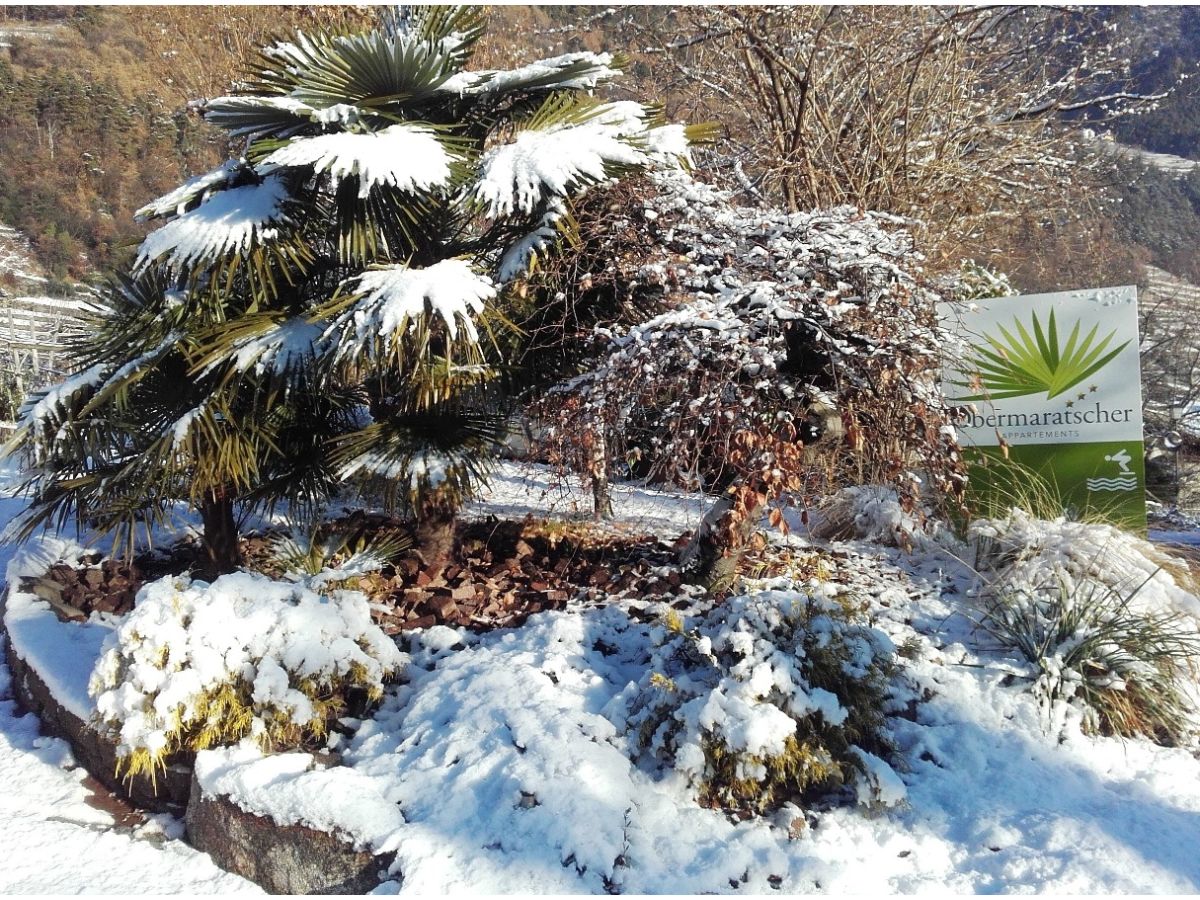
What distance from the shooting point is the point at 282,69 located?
14.5ft

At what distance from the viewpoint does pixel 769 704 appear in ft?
9.82

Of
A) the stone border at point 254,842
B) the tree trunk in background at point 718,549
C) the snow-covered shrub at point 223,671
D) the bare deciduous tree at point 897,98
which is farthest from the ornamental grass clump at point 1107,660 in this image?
the bare deciduous tree at point 897,98

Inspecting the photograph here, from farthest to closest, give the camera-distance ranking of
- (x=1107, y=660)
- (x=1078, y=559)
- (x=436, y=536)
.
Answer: (x=436, y=536) < (x=1078, y=559) < (x=1107, y=660)

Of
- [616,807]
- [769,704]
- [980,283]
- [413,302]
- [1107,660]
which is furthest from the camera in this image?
[980,283]

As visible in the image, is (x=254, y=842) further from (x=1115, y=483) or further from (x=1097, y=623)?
(x=1115, y=483)

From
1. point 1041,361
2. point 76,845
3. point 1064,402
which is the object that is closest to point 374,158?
point 76,845

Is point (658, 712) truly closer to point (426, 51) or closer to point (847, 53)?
point (426, 51)

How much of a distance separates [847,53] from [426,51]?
4048 millimetres

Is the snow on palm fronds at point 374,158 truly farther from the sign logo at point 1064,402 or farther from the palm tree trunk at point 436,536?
the sign logo at point 1064,402

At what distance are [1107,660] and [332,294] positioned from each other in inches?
166

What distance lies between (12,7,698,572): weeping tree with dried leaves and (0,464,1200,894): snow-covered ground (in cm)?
136

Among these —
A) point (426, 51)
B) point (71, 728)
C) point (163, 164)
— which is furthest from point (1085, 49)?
point (163, 164)

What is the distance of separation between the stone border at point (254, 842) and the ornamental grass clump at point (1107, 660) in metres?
2.73

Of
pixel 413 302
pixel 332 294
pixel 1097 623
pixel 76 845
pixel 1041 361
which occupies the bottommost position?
pixel 76 845
